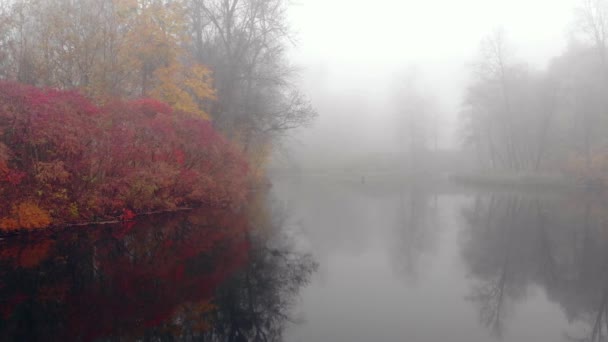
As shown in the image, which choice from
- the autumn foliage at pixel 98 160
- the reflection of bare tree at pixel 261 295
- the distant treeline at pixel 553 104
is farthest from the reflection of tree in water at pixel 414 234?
the distant treeline at pixel 553 104

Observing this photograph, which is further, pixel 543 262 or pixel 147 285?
pixel 543 262

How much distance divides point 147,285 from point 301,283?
275 centimetres

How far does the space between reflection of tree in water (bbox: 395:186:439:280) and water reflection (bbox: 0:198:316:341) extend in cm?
226

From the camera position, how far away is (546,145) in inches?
1384

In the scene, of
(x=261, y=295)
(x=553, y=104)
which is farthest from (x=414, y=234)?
(x=553, y=104)

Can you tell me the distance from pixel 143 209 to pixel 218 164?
3.63m

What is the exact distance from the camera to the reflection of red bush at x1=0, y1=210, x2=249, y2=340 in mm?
5426

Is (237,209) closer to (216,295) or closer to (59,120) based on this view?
(59,120)

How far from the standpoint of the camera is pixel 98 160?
39.8 ft

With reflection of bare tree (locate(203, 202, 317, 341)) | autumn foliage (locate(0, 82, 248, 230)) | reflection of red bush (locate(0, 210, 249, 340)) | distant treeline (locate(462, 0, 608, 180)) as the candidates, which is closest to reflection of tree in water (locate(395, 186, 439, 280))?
reflection of bare tree (locate(203, 202, 317, 341))

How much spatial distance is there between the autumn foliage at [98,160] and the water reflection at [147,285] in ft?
3.53

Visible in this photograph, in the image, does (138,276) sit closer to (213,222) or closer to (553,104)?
(213,222)

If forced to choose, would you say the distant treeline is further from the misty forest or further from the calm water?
the calm water

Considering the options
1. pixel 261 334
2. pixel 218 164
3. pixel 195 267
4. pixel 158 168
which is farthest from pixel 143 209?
pixel 261 334
